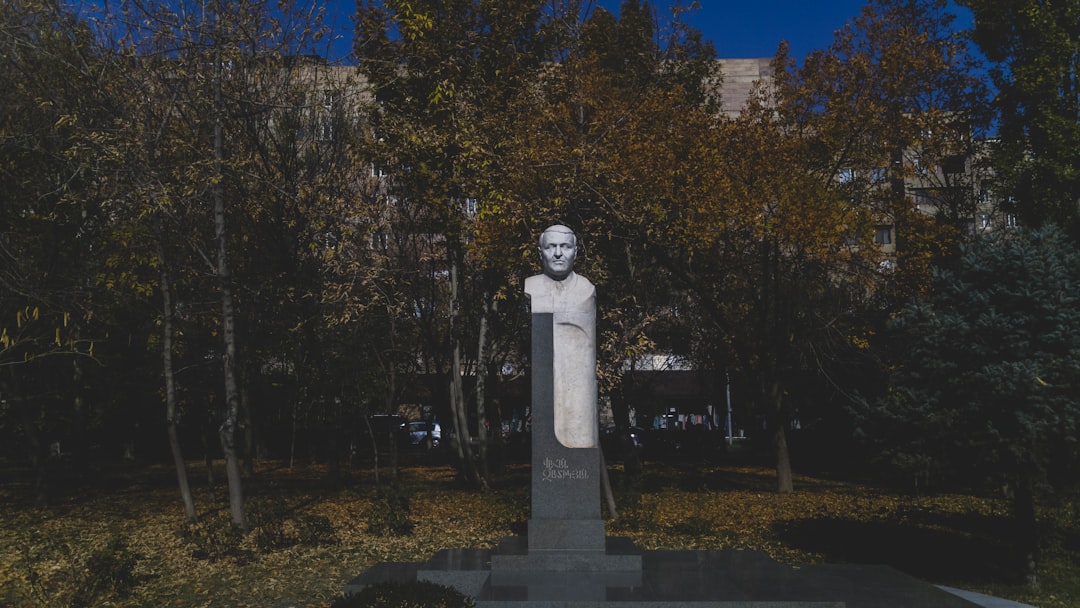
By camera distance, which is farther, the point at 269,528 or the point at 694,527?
the point at 694,527

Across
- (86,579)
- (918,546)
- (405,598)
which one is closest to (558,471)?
(405,598)

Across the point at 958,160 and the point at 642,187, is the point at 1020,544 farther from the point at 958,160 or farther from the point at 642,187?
the point at 958,160

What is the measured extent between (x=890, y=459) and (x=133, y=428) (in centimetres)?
2912

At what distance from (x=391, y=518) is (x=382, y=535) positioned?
293mm

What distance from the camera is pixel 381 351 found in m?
24.0

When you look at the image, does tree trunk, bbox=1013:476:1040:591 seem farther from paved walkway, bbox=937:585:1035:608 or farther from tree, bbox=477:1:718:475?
tree, bbox=477:1:718:475

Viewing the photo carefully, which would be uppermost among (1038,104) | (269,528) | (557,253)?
(1038,104)

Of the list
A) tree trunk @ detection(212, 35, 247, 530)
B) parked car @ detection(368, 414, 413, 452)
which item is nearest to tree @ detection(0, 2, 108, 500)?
tree trunk @ detection(212, 35, 247, 530)

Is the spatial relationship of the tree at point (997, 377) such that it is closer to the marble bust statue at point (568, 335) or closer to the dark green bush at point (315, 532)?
the marble bust statue at point (568, 335)

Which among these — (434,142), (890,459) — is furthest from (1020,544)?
(434,142)

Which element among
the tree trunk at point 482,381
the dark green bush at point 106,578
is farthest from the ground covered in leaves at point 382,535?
the tree trunk at point 482,381

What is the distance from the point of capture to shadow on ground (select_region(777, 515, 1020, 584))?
44.2 feet

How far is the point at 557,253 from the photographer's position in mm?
11328

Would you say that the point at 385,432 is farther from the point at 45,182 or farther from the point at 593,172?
the point at 593,172
